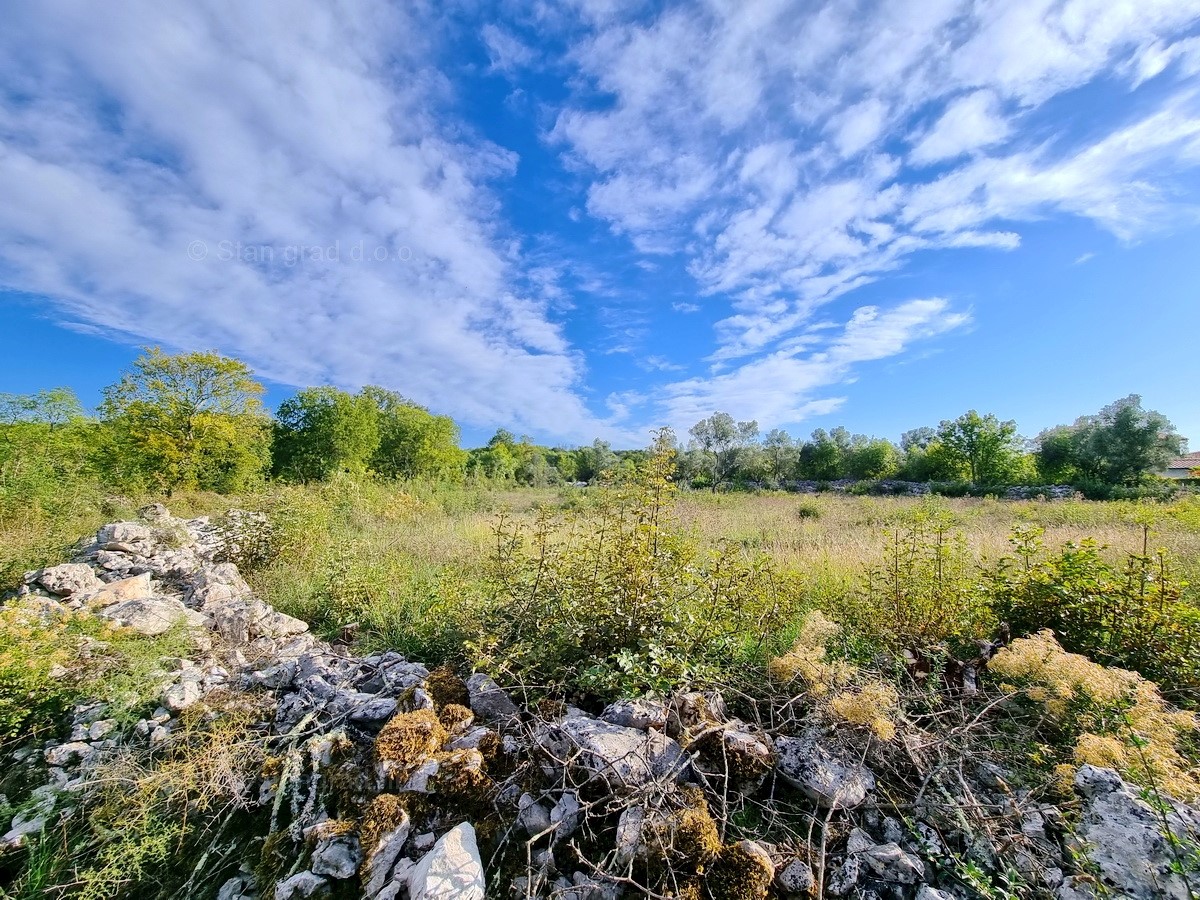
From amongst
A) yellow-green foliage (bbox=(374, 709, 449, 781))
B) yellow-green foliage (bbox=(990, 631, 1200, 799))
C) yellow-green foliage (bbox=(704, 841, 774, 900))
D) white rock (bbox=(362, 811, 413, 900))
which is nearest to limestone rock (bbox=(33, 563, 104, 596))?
yellow-green foliage (bbox=(374, 709, 449, 781))

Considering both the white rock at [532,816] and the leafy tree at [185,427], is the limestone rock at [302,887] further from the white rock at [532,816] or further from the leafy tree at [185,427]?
the leafy tree at [185,427]

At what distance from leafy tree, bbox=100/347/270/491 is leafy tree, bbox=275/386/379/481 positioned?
13.1 ft

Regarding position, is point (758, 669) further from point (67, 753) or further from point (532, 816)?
point (67, 753)

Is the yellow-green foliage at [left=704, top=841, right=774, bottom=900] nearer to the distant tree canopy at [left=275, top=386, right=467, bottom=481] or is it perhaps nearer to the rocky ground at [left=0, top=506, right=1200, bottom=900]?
the rocky ground at [left=0, top=506, right=1200, bottom=900]

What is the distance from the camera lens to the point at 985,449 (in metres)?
31.7

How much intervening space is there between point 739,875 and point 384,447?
26.5 meters

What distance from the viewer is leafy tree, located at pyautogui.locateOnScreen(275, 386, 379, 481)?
19.3 meters

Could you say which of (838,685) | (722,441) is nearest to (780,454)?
(722,441)

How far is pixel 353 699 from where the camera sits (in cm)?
262

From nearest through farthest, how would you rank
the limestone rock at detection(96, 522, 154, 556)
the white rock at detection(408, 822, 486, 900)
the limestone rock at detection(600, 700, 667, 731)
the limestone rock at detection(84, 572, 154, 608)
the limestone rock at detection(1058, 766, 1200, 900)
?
the limestone rock at detection(1058, 766, 1200, 900), the white rock at detection(408, 822, 486, 900), the limestone rock at detection(600, 700, 667, 731), the limestone rock at detection(84, 572, 154, 608), the limestone rock at detection(96, 522, 154, 556)

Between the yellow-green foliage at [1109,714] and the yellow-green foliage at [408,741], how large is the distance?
267 centimetres

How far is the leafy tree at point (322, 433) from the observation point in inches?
760

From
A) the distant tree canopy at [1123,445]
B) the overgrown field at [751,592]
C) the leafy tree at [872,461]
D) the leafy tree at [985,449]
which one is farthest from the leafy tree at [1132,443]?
the overgrown field at [751,592]

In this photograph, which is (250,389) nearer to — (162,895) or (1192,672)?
(162,895)
